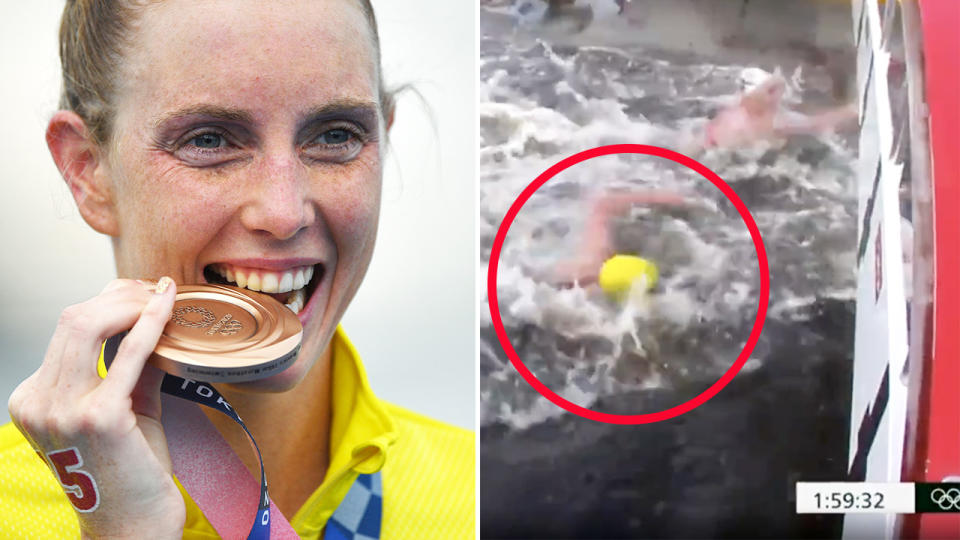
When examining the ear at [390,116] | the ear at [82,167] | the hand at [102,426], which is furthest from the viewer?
the ear at [390,116]

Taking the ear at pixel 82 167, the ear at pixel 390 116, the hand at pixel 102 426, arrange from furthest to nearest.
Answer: the ear at pixel 390 116
the ear at pixel 82 167
the hand at pixel 102 426

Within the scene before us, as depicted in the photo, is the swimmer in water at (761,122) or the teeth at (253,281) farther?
the swimmer in water at (761,122)

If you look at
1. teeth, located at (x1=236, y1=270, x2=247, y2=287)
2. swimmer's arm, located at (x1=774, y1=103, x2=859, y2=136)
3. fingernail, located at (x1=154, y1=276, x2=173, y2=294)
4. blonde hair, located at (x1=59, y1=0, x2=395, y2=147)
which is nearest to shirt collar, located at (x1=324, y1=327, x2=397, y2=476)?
teeth, located at (x1=236, y1=270, x2=247, y2=287)

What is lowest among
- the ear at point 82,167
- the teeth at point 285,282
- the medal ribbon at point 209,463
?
the medal ribbon at point 209,463

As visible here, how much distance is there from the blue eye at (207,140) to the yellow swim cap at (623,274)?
743 millimetres

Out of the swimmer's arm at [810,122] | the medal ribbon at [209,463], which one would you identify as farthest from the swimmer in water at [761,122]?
the medal ribbon at [209,463]

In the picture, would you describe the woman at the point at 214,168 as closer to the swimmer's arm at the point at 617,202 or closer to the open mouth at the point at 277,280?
the open mouth at the point at 277,280

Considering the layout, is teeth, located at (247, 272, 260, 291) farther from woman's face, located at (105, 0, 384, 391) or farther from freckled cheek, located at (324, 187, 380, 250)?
freckled cheek, located at (324, 187, 380, 250)

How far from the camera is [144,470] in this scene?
1461 millimetres

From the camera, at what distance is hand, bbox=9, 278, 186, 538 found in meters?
1.42

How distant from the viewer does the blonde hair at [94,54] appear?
63.4 inches

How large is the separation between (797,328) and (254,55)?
1.15 m

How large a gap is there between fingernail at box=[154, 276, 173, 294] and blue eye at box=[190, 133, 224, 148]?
0.24m

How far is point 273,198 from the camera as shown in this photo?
5.31 feet
